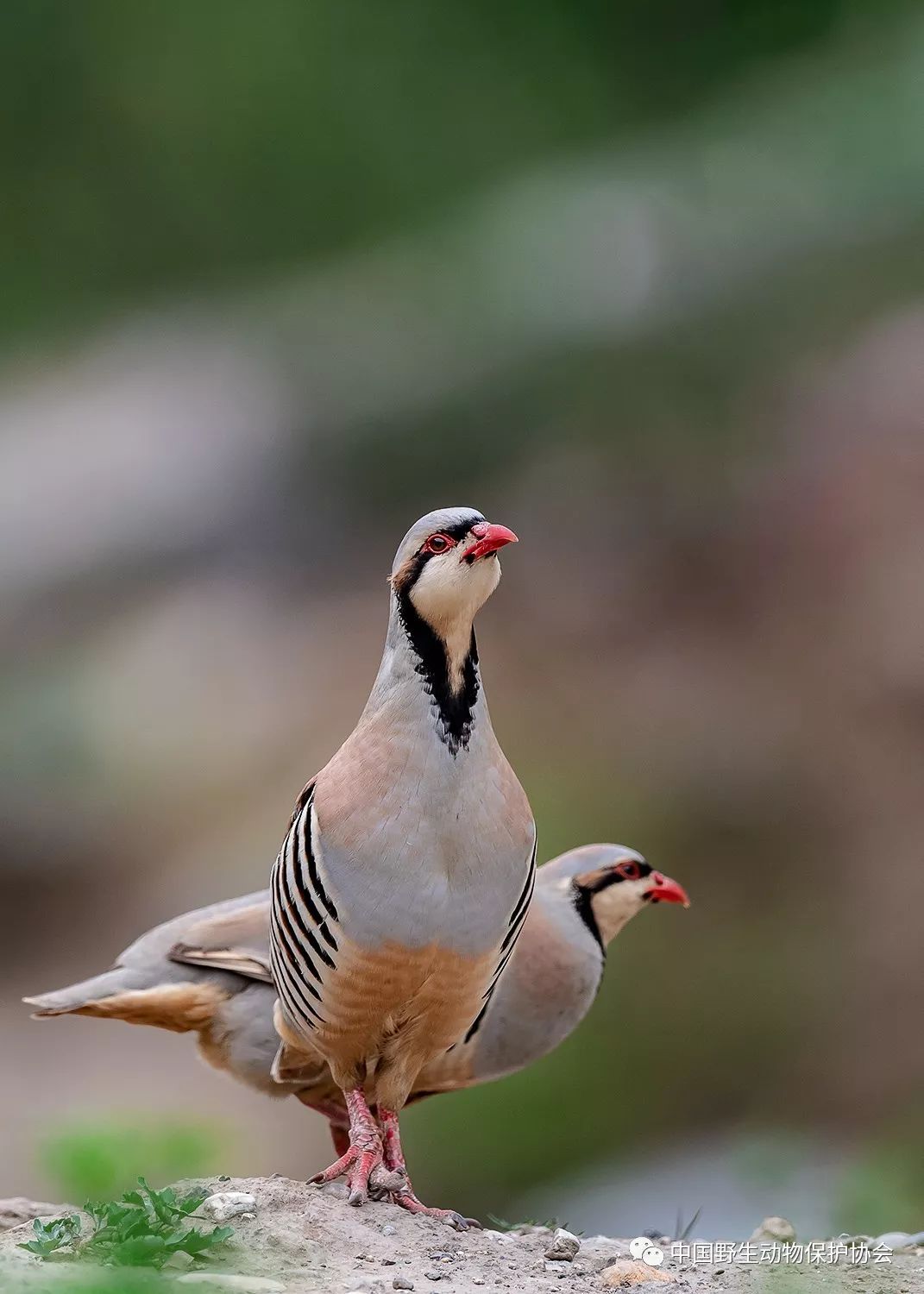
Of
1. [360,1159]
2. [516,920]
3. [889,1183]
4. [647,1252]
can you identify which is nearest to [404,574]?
[516,920]

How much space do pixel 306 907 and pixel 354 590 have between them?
845cm

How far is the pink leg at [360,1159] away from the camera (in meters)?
3.43

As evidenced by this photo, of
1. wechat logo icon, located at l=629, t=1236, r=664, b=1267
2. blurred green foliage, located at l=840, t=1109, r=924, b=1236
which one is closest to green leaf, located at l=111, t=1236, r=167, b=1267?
wechat logo icon, located at l=629, t=1236, r=664, b=1267

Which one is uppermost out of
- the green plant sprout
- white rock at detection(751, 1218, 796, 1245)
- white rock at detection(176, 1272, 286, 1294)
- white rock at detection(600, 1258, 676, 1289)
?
white rock at detection(751, 1218, 796, 1245)

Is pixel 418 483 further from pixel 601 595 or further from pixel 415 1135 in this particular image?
pixel 415 1135

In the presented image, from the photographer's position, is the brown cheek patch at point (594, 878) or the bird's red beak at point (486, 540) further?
the brown cheek patch at point (594, 878)

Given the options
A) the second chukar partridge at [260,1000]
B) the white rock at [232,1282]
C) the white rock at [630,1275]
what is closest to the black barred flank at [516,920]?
the white rock at [630,1275]

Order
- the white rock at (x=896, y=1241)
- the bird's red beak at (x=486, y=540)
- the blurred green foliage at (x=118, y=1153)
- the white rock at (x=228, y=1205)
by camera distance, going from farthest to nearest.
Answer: the white rock at (x=896, y=1241), the bird's red beak at (x=486, y=540), the white rock at (x=228, y=1205), the blurred green foliage at (x=118, y=1153)

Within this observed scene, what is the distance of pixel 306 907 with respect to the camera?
3344 millimetres

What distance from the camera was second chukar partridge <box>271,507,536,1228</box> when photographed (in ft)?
10.6

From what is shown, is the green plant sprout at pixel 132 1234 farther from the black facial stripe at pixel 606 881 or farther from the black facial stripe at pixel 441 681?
the black facial stripe at pixel 606 881

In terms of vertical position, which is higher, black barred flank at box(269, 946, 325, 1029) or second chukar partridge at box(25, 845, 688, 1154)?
second chukar partridge at box(25, 845, 688, 1154)

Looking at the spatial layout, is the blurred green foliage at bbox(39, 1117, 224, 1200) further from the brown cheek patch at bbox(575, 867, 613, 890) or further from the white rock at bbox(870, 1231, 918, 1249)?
the brown cheek patch at bbox(575, 867, 613, 890)

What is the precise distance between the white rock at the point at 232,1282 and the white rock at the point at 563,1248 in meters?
0.77
